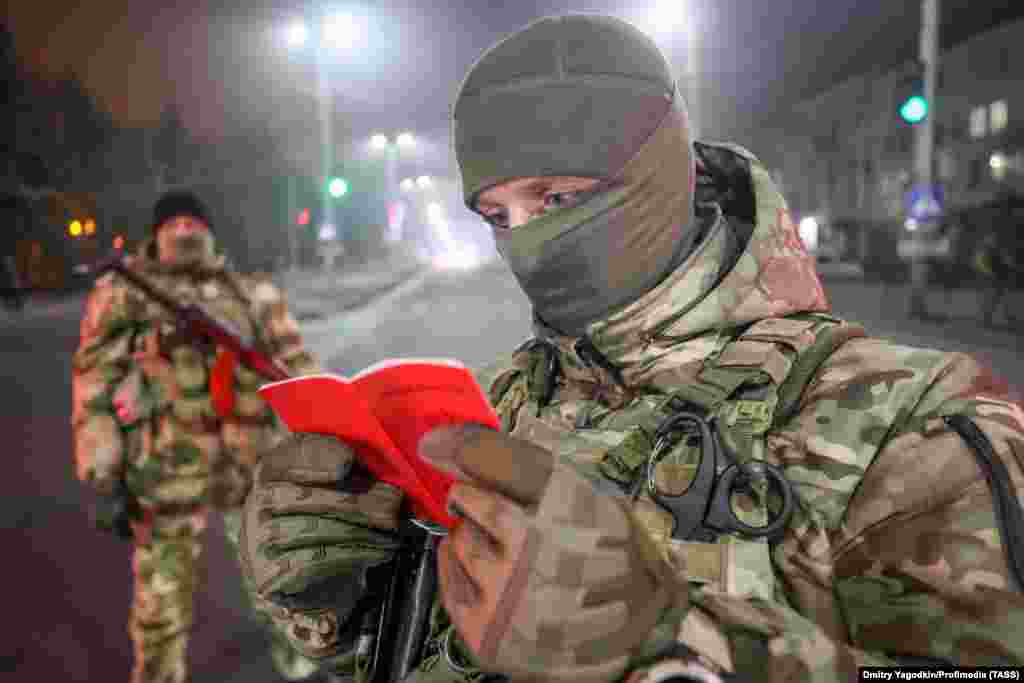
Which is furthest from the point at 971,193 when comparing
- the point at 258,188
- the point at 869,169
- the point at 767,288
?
the point at 767,288

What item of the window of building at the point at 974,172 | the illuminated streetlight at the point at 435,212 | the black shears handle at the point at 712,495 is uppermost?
the illuminated streetlight at the point at 435,212

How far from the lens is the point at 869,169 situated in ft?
120

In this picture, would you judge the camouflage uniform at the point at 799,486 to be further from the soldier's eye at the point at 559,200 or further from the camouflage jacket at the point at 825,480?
the soldier's eye at the point at 559,200

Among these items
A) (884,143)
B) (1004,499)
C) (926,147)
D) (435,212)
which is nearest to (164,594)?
(1004,499)

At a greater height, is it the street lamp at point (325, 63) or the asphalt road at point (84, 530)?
the street lamp at point (325, 63)

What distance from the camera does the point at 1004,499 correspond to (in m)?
0.88

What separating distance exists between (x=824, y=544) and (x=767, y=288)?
405 mm

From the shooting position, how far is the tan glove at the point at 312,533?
1191 millimetres

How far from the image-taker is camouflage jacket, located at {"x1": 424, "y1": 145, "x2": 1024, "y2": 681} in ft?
2.82

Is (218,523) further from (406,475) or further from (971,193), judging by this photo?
(971,193)

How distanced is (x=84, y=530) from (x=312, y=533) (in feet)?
14.9

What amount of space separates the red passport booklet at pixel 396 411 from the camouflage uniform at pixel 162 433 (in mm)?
2139

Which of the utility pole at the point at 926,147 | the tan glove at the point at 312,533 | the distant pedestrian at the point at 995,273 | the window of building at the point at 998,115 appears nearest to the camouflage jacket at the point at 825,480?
the tan glove at the point at 312,533

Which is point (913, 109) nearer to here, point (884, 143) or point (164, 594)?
point (164, 594)
